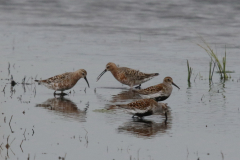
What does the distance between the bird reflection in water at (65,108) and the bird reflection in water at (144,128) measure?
1.14m

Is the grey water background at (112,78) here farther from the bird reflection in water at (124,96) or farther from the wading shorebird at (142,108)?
the wading shorebird at (142,108)

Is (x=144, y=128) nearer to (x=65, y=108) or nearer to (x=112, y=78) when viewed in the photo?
(x=65, y=108)

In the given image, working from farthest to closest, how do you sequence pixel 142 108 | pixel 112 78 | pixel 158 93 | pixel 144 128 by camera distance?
pixel 112 78
pixel 158 93
pixel 142 108
pixel 144 128

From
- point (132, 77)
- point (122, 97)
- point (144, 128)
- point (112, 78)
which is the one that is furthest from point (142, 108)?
point (112, 78)

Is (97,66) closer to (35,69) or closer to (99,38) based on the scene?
(35,69)

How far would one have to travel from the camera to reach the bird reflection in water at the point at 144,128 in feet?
38.0

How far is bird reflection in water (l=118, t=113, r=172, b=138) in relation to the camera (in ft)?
38.0

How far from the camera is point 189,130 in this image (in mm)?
11906

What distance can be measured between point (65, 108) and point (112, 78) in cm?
551

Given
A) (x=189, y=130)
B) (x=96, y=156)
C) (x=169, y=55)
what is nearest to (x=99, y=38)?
(x=169, y=55)

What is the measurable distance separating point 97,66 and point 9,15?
49.7 ft

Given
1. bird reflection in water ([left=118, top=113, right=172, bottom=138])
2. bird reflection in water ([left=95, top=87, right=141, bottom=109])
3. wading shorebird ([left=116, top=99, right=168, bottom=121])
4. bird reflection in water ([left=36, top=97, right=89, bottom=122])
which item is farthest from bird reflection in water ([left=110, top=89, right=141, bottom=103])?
bird reflection in water ([left=118, top=113, right=172, bottom=138])

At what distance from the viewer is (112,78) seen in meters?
19.4

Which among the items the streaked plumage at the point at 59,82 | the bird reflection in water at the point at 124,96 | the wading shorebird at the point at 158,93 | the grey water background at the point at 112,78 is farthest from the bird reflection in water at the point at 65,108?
the wading shorebird at the point at 158,93
